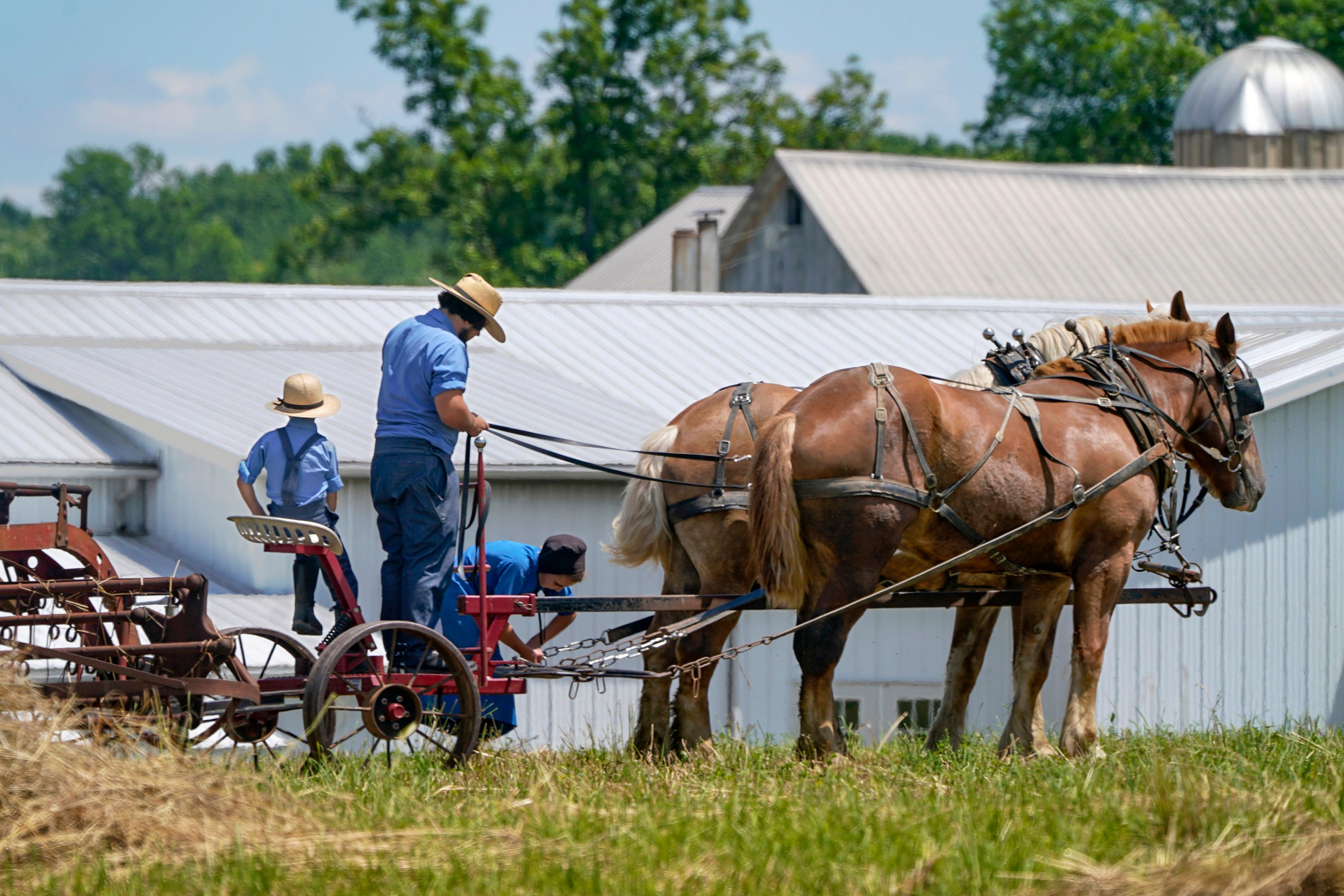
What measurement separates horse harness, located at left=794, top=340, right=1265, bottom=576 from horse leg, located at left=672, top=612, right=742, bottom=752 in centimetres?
111

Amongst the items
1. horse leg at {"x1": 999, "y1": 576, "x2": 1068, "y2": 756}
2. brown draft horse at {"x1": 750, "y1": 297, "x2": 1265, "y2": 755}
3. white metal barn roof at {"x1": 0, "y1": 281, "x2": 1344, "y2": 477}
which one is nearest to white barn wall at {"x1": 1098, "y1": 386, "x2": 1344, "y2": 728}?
white metal barn roof at {"x1": 0, "y1": 281, "x2": 1344, "y2": 477}

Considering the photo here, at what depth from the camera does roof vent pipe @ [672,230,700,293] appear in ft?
91.8

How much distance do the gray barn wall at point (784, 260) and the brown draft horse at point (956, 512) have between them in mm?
20374

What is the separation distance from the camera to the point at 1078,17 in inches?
1981

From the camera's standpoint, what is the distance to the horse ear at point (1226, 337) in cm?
817

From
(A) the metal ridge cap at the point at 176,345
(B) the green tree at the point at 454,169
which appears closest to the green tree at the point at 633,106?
(B) the green tree at the point at 454,169

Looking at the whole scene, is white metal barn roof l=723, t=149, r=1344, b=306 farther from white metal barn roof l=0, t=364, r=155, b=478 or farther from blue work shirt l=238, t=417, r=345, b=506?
blue work shirt l=238, t=417, r=345, b=506

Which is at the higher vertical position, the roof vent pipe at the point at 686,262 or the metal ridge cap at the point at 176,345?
the roof vent pipe at the point at 686,262

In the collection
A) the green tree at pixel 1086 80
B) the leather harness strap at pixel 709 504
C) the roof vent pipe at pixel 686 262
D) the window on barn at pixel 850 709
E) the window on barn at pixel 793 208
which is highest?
the green tree at pixel 1086 80

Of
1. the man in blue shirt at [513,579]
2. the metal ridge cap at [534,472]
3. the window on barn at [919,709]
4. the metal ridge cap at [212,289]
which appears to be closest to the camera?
the man in blue shirt at [513,579]

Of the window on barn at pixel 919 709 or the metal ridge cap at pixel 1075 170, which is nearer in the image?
the window on barn at pixel 919 709

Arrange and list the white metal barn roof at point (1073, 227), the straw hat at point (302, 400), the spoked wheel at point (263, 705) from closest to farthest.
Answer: the spoked wheel at point (263, 705)
the straw hat at point (302, 400)
the white metal barn roof at point (1073, 227)

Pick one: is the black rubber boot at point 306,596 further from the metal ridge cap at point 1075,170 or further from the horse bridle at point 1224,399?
the metal ridge cap at point 1075,170

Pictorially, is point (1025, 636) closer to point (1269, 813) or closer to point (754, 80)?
point (1269, 813)
